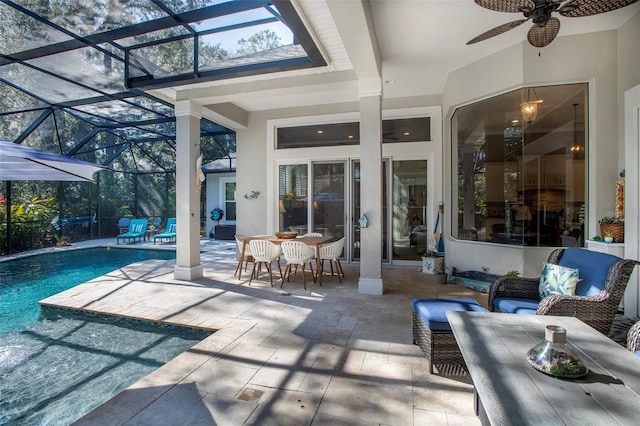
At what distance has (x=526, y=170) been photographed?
16.4ft

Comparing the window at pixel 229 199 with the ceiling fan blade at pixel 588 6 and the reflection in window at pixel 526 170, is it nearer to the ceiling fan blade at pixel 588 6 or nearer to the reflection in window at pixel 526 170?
the reflection in window at pixel 526 170

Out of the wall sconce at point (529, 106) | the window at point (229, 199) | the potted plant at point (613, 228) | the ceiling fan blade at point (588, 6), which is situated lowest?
the potted plant at point (613, 228)

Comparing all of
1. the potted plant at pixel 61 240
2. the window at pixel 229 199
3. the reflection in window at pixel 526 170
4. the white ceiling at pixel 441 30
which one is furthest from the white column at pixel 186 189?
the window at pixel 229 199

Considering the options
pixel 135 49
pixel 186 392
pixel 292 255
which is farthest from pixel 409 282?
pixel 135 49

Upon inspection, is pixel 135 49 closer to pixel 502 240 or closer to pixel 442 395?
pixel 442 395

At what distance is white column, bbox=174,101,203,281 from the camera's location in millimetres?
5504

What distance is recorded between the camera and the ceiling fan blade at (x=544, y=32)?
300cm

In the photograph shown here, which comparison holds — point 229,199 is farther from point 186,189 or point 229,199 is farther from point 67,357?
point 67,357

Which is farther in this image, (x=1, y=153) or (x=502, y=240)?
(x=502, y=240)

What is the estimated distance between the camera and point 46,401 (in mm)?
2318

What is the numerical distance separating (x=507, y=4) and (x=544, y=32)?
709 millimetres

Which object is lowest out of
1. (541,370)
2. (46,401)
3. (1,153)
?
(46,401)

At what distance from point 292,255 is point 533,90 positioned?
421 centimetres

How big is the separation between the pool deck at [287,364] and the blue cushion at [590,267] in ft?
4.47
